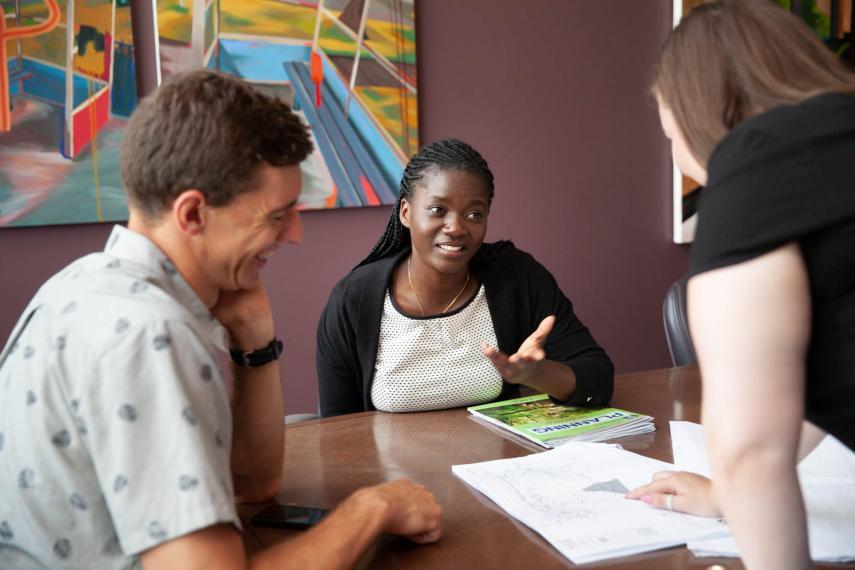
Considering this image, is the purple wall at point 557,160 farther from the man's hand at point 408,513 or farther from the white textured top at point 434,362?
the man's hand at point 408,513

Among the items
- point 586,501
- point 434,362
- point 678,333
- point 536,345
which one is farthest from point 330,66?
point 586,501

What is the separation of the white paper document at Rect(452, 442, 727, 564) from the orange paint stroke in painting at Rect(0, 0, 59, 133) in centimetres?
211

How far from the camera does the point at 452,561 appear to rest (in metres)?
1.12

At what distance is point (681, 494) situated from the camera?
1.24 m

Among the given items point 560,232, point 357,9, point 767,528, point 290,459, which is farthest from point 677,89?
point 560,232

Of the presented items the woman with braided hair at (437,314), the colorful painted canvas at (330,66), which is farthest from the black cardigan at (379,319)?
the colorful painted canvas at (330,66)

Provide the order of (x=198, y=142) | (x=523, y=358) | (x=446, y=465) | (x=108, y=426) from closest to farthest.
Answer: (x=108, y=426), (x=198, y=142), (x=446, y=465), (x=523, y=358)

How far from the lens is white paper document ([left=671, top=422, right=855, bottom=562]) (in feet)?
3.60

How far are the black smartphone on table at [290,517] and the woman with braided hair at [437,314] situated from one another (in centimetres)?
74

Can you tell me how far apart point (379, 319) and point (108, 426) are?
1266 mm

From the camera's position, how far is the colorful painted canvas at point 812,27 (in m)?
3.88

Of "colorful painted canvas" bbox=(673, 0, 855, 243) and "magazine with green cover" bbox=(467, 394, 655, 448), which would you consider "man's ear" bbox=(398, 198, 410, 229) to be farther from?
"colorful painted canvas" bbox=(673, 0, 855, 243)

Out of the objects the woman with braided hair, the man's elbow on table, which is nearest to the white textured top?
the woman with braided hair

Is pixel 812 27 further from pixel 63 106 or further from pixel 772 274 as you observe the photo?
pixel 772 274
